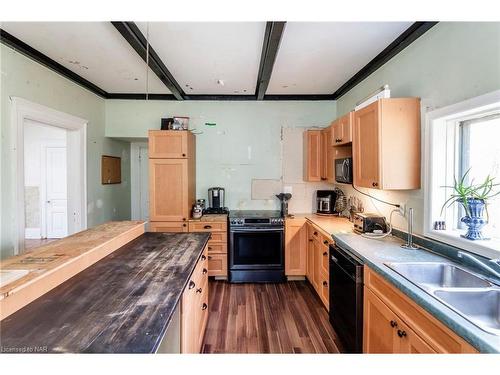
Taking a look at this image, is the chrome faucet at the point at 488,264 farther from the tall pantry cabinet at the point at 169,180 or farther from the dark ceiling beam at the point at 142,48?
the tall pantry cabinet at the point at 169,180

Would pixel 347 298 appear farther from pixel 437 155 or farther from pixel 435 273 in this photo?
pixel 437 155

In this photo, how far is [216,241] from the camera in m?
3.39

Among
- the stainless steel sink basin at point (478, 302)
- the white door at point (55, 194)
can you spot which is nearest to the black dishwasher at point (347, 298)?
the stainless steel sink basin at point (478, 302)

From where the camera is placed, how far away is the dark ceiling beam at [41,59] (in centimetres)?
215

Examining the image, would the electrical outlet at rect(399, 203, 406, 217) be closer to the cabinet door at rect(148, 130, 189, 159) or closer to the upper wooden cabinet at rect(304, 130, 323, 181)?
the upper wooden cabinet at rect(304, 130, 323, 181)

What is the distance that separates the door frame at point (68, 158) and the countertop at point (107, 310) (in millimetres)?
1432

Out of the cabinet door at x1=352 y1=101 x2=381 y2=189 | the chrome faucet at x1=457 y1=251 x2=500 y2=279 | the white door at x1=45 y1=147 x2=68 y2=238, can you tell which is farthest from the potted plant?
the white door at x1=45 y1=147 x2=68 y2=238

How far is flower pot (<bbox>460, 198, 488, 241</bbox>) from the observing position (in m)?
1.59

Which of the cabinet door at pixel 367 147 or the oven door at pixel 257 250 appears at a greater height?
the cabinet door at pixel 367 147

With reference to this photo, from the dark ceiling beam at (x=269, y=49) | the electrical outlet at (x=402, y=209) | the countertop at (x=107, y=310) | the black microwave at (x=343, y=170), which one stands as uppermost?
the dark ceiling beam at (x=269, y=49)

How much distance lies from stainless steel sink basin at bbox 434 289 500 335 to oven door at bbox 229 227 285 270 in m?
2.14

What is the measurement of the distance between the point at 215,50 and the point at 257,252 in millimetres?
2405

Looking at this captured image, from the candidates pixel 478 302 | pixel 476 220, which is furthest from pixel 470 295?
pixel 476 220
